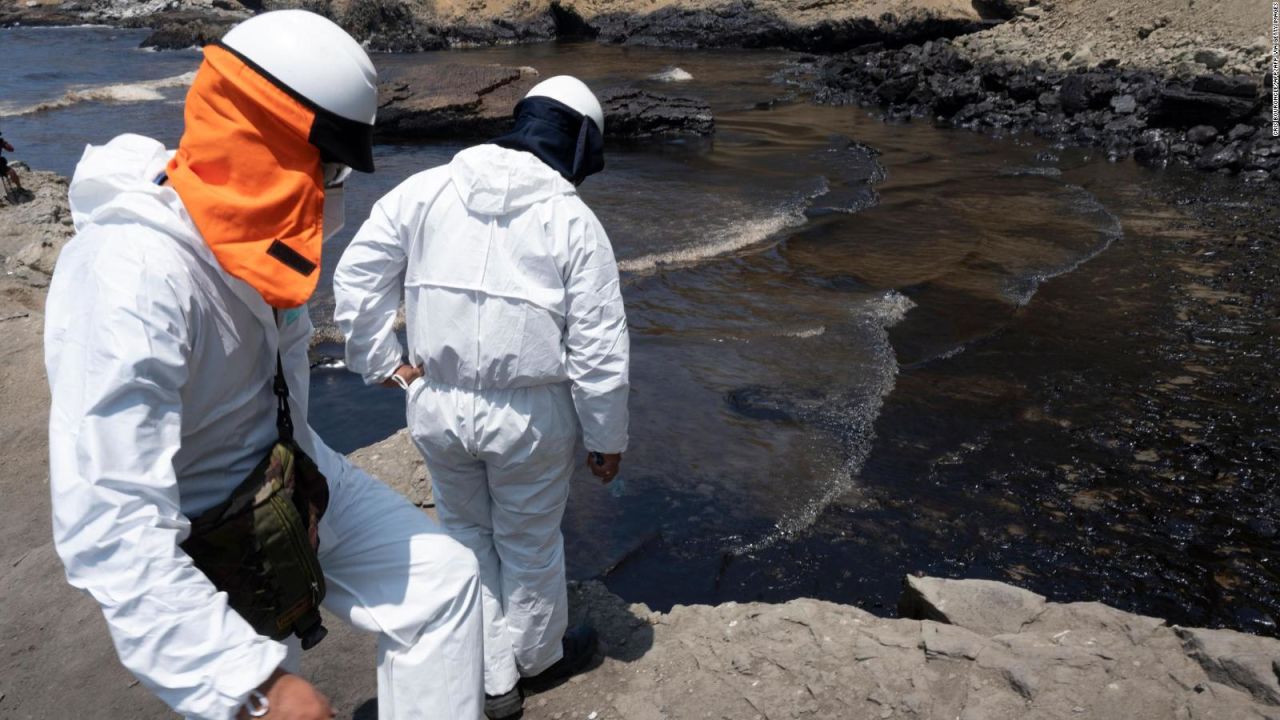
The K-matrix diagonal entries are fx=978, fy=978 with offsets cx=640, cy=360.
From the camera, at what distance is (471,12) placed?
36312 millimetres

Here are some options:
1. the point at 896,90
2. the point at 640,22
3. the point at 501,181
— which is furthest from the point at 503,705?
A: the point at 640,22

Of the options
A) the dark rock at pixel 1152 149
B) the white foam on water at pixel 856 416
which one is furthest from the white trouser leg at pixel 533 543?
the dark rock at pixel 1152 149

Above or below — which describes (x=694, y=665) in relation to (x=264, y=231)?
below

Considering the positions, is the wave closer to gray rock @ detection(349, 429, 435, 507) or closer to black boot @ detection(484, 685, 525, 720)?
gray rock @ detection(349, 429, 435, 507)

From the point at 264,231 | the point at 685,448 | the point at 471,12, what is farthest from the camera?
the point at 471,12

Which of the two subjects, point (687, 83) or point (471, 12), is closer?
point (687, 83)

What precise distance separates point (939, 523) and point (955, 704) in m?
2.20

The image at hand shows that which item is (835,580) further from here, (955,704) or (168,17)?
(168,17)

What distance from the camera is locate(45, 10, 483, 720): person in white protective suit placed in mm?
1586

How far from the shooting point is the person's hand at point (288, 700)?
65.2 inches

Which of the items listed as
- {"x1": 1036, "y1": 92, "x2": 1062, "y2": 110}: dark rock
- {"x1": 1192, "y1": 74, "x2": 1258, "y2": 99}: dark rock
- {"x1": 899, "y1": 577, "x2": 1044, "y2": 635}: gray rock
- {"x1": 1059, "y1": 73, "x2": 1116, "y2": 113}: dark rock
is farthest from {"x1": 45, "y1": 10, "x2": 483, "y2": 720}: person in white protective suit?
{"x1": 1036, "y1": 92, "x2": 1062, "y2": 110}: dark rock

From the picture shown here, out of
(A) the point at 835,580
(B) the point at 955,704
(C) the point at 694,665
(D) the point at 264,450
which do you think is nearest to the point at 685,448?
(A) the point at 835,580

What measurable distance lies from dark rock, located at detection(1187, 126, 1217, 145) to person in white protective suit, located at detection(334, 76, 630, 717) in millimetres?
14645

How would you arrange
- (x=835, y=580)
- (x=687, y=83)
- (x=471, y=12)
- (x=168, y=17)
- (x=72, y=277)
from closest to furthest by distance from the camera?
1. (x=72, y=277)
2. (x=835, y=580)
3. (x=687, y=83)
4. (x=471, y=12)
5. (x=168, y=17)
